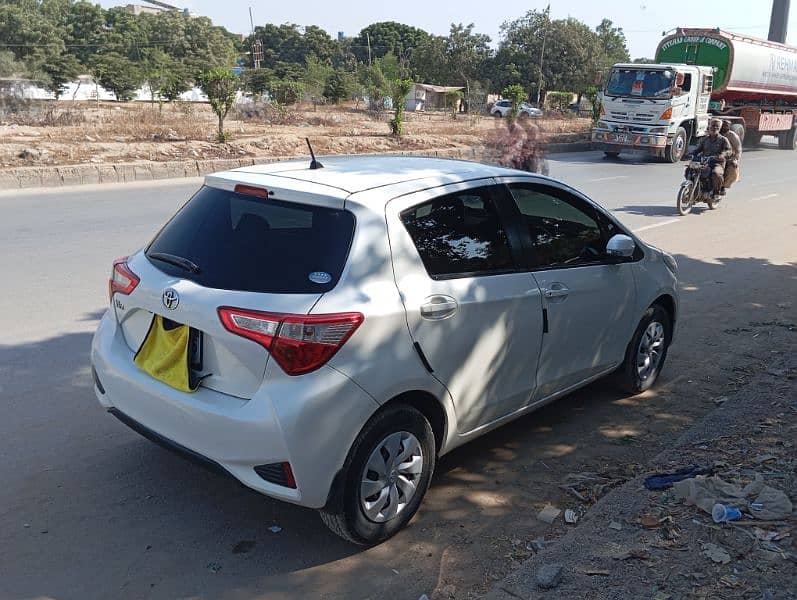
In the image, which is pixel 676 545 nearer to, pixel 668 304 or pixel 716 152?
pixel 668 304

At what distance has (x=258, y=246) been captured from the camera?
3.36 meters

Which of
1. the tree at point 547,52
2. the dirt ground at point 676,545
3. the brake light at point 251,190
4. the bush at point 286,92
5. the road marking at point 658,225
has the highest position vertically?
the tree at point 547,52

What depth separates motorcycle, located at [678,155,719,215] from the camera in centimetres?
1337

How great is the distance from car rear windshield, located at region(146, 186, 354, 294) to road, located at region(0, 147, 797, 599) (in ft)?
3.81

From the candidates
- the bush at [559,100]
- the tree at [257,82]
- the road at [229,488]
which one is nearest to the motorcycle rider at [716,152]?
the road at [229,488]

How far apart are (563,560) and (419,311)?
122cm

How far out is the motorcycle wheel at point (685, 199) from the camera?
13.3 m

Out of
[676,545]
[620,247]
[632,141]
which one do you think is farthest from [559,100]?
[676,545]

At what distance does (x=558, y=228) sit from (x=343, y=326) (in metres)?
1.84

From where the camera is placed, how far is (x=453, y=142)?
24.5 meters

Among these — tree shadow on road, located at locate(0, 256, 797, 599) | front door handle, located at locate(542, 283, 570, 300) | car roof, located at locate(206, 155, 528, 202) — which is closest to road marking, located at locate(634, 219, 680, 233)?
tree shadow on road, located at locate(0, 256, 797, 599)

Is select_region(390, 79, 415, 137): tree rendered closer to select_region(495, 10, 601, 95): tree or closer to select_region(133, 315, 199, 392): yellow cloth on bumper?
select_region(133, 315, 199, 392): yellow cloth on bumper

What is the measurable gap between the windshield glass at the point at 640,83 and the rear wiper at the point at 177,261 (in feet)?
73.0

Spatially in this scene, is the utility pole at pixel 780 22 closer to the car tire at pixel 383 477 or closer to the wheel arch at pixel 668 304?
the wheel arch at pixel 668 304
